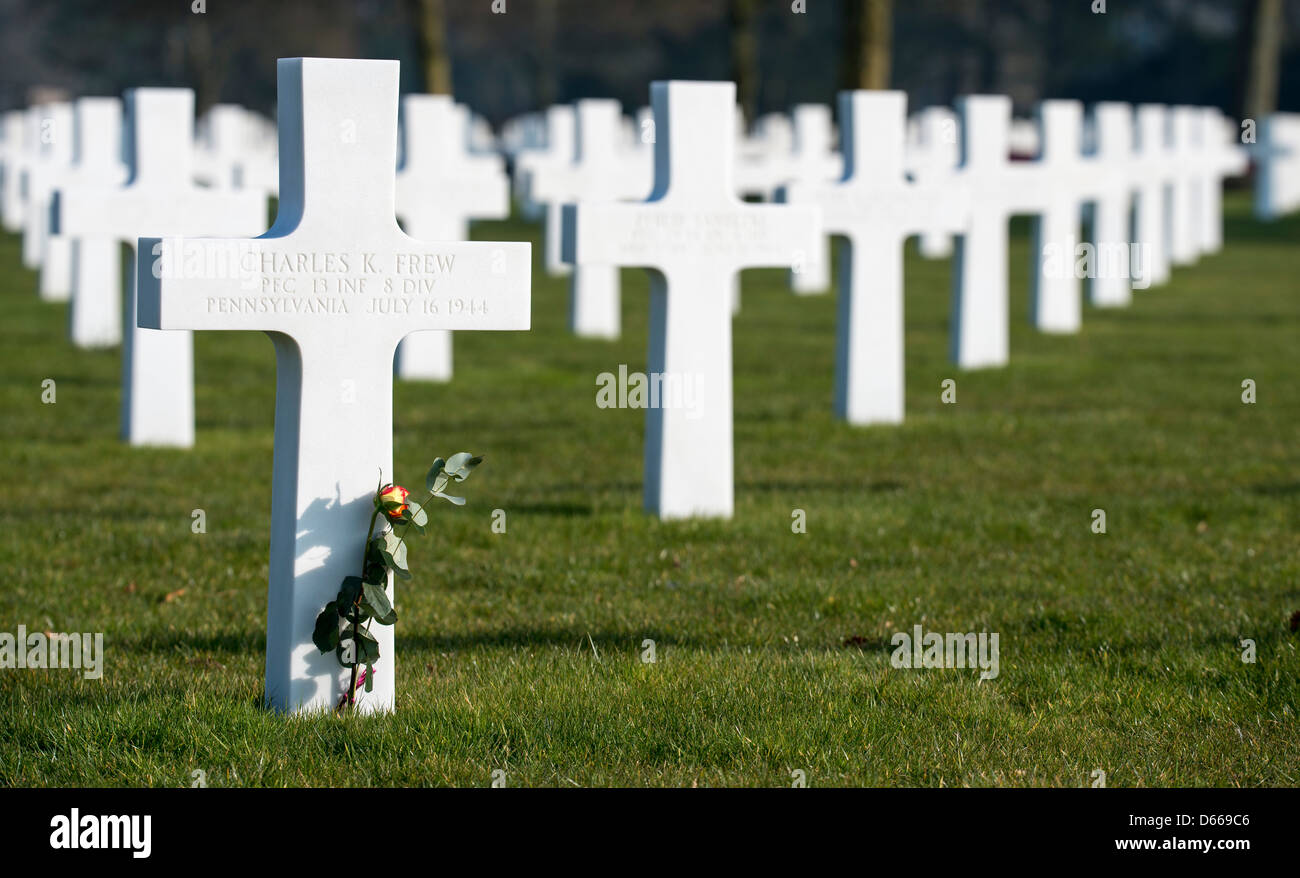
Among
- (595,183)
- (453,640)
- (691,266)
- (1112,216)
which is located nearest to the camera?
(453,640)

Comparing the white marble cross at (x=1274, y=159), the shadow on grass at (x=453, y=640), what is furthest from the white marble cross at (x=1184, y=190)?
the shadow on grass at (x=453, y=640)

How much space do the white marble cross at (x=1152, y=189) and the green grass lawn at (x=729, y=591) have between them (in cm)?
736

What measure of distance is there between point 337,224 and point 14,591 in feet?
7.80

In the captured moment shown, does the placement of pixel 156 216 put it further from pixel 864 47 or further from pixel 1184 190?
pixel 1184 190

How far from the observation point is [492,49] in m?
79.5

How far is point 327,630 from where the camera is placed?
4504 millimetres

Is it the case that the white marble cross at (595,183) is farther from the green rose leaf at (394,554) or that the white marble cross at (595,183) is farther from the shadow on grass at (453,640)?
the green rose leaf at (394,554)

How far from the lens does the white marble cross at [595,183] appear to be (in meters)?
13.9

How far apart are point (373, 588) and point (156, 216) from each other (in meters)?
4.55

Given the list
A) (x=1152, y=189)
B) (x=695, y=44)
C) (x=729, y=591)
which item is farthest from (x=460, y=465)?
(x=695, y=44)

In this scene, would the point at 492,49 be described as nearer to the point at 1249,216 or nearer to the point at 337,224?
the point at 1249,216

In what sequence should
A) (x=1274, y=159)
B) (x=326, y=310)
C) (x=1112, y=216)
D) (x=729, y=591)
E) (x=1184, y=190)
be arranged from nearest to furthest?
(x=326, y=310) < (x=729, y=591) < (x=1112, y=216) < (x=1184, y=190) < (x=1274, y=159)

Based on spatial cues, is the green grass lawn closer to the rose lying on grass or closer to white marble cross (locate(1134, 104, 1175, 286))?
the rose lying on grass
